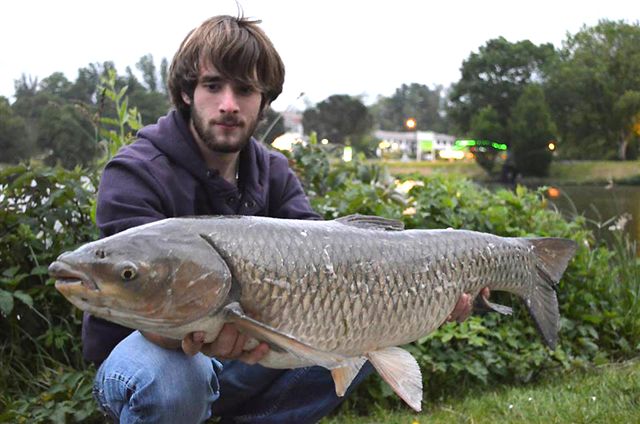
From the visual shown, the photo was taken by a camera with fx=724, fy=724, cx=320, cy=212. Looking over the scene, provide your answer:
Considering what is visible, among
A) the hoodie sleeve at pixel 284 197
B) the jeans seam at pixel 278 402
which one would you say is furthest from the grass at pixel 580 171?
the jeans seam at pixel 278 402

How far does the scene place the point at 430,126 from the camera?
305ft

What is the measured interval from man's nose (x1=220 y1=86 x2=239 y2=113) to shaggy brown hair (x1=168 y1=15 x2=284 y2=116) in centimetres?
5

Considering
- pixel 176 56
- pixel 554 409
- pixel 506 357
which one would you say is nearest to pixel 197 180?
pixel 176 56

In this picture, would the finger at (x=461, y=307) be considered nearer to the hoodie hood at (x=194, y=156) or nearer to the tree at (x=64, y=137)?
the hoodie hood at (x=194, y=156)

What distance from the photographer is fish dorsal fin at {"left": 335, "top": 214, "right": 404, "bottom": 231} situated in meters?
2.26

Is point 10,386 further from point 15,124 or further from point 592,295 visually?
point 592,295

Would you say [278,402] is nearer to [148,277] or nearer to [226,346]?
[226,346]

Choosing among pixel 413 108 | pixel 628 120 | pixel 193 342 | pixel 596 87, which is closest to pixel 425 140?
pixel 596 87

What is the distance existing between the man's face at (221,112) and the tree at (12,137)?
1.83m

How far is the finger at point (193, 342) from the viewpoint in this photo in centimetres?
186

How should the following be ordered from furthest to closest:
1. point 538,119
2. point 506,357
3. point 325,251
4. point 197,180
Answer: point 538,119, point 506,357, point 197,180, point 325,251

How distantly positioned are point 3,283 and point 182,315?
6.26 feet

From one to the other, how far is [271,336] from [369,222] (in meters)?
0.63

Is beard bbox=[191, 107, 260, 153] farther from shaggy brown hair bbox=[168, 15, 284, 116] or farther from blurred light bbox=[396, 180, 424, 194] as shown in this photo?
blurred light bbox=[396, 180, 424, 194]
